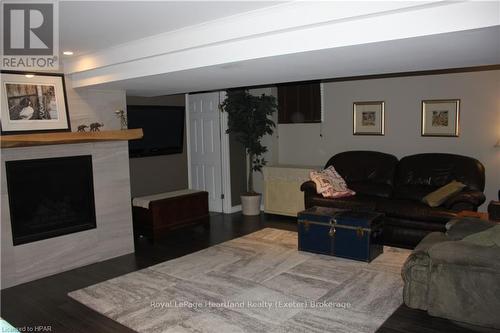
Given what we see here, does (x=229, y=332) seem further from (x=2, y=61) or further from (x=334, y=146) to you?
(x=334, y=146)

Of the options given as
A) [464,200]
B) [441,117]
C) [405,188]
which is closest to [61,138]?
[405,188]

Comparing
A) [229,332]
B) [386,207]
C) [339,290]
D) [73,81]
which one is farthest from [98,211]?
[386,207]

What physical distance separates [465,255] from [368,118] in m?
3.48

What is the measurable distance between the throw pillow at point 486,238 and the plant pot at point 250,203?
13.0 feet

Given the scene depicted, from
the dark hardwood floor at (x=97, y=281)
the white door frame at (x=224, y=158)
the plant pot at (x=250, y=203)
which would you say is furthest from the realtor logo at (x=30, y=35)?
the plant pot at (x=250, y=203)

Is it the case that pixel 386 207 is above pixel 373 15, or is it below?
below

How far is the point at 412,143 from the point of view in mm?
5762

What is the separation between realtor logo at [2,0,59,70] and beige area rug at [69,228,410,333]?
7.40 feet

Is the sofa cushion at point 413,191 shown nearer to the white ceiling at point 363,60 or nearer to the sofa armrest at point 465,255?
the white ceiling at point 363,60

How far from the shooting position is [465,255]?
2.92 m

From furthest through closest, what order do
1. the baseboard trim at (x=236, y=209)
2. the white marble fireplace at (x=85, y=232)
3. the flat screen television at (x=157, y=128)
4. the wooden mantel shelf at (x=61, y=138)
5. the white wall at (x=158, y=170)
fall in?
the baseboard trim at (x=236, y=209) → the white wall at (x=158, y=170) → the flat screen television at (x=157, y=128) → the white marble fireplace at (x=85, y=232) → the wooden mantel shelf at (x=61, y=138)

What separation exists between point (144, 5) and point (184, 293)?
249 centimetres

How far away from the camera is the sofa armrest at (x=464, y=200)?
451 centimetres

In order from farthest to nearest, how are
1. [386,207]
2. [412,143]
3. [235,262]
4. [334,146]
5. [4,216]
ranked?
[334,146]
[412,143]
[386,207]
[235,262]
[4,216]
